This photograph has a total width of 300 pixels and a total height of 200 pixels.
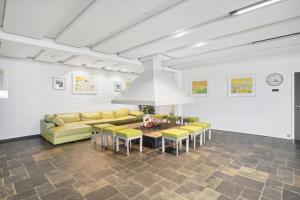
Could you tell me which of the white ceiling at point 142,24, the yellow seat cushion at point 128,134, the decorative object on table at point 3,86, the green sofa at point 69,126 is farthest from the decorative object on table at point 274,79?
the decorative object on table at point 3,86

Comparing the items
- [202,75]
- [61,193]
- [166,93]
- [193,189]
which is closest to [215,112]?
[202,75]

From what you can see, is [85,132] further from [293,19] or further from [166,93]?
[293,19]

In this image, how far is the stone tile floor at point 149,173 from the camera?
92.4 inches

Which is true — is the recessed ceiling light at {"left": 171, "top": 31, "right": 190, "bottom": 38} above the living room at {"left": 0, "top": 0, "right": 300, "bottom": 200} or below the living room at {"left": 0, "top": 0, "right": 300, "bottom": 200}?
above

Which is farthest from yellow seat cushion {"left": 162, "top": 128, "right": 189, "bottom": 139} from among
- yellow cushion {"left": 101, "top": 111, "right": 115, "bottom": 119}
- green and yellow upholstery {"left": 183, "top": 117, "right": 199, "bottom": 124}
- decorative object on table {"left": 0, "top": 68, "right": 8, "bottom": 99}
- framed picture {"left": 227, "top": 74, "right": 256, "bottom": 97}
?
decorative object on table {"left": 0, "top": 68, "right": 8, "bottom": 99}

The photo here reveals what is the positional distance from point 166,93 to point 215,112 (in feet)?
9.80

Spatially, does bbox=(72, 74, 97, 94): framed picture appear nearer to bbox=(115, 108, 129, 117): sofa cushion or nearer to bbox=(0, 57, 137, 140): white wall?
bbox=(0, 57, 137, 140): white wall

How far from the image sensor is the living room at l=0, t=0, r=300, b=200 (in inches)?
94.4

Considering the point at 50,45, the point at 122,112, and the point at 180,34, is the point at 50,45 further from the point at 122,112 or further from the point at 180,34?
the point at 122,112

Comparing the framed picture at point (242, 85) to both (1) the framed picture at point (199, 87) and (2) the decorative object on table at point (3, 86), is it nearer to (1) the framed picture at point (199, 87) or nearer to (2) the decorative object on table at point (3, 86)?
(1) the framed picture at point (199, 87)

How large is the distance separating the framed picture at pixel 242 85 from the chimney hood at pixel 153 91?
2.00 m

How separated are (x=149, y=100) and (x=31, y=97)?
12.8 feet

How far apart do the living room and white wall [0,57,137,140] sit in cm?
3

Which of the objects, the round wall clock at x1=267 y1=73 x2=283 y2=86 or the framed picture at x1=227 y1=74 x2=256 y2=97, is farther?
the framed picture at x1=227 y1=74 x2=256 y2=97
